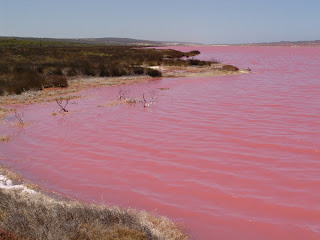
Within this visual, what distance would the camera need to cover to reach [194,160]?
21.5ft

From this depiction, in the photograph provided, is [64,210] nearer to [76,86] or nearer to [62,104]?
[62,104]

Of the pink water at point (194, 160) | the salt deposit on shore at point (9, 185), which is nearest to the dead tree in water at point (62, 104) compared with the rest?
the pink water at point (194, 160)

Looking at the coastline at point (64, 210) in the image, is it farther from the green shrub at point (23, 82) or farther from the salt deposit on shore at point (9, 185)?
the green shrub at point (23, 82)

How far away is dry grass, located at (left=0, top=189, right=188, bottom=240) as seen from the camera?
2957mm

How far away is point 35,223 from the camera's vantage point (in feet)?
10.1

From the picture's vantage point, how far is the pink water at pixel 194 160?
4582 mm

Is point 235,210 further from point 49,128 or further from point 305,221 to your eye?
point 49,128

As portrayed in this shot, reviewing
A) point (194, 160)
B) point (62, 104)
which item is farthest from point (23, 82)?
point (194, 160)

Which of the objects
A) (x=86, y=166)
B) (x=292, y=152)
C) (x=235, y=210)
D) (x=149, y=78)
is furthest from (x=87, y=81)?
(x=235, y=210)

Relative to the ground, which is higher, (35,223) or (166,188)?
(35,223)

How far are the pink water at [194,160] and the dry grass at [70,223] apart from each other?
1.05 m

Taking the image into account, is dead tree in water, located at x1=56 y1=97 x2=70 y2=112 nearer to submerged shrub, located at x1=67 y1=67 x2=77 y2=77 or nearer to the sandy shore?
the sandy shore

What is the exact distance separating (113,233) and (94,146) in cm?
470

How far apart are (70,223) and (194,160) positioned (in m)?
3.75
